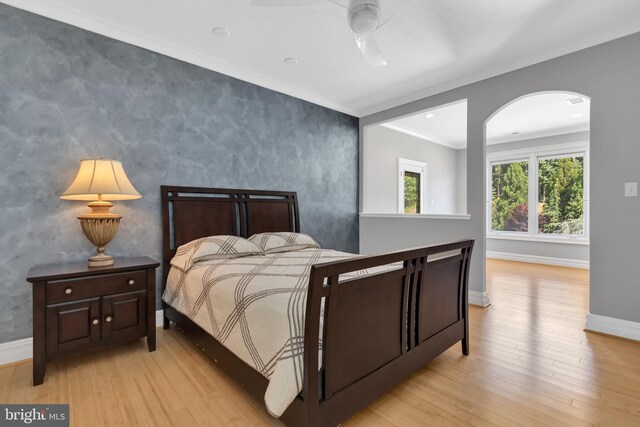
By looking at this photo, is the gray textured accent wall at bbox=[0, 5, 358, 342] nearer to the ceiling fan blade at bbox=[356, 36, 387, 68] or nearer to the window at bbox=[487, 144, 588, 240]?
the ceiling fan blade at bbox=[356, 36, 387, 68]

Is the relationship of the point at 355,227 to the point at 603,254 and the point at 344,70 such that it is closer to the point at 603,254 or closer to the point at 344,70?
the point at 344,70

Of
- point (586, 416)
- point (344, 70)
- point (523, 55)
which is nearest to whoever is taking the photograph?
point (586, 416)

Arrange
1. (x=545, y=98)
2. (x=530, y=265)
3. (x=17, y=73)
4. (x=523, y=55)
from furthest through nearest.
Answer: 1. (x=530, y=265)
2. (x=545, y=98)
3. (x=523, y=55)
4. (x=17, y=73)

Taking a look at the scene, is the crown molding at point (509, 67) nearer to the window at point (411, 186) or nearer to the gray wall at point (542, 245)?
the window at point (411, 186)

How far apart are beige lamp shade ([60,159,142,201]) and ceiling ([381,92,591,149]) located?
352cm

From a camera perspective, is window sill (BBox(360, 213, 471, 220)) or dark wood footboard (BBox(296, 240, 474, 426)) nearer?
dark wood footboard (BBox(296, 240, 474, 426))

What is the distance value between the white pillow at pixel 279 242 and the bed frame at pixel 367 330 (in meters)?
0.97

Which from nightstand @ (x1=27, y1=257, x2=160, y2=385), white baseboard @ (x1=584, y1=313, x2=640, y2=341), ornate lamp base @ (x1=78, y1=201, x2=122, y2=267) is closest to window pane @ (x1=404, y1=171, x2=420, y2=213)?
white baseboard @ (x1=584, y1=313, x2=640, y2=341)

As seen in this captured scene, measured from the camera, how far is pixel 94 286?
2166mm

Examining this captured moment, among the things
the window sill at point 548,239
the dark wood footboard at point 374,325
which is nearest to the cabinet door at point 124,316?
the dark wood footboard at point 374,325

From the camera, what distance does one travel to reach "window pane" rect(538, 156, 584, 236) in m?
5.68

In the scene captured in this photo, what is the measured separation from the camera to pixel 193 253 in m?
2.60

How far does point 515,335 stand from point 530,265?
4.03 m

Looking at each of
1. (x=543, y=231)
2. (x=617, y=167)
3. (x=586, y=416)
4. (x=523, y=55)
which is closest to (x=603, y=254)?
(x=617, y=167)
